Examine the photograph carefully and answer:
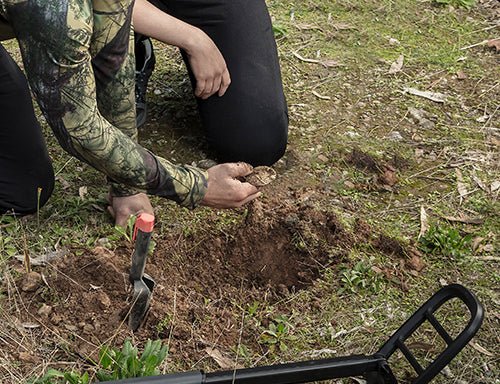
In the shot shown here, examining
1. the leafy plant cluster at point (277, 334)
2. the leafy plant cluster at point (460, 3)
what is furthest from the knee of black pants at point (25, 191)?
the leafy plant cluster at point (460, 3)

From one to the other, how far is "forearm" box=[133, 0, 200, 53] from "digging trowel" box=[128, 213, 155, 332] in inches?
29.1

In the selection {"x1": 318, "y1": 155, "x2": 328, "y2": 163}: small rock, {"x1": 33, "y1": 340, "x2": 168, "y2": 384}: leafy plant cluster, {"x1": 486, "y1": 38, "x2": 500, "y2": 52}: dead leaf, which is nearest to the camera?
{"x1": 33, "y1": 340, "x2": 168, "y2": 384}: leafy plant cluster

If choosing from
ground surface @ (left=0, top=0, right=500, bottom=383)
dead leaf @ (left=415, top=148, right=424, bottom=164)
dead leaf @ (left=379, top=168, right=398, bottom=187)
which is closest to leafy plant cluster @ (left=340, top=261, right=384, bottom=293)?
ground surface @ (left=0, top=0, right=500, bottom=383)

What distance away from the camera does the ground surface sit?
6.72 feet

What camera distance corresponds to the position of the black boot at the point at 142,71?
2.90m

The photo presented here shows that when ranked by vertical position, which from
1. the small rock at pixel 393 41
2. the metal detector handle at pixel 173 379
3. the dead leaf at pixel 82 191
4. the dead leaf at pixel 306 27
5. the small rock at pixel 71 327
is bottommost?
the small rock at pixel 393 41

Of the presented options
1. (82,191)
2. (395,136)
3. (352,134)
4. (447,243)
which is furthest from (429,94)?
(82,191)

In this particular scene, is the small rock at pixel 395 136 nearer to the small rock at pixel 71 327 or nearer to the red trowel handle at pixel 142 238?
the red trowel handle at pixel 142 238

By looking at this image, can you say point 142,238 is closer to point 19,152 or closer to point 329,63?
point 19,152

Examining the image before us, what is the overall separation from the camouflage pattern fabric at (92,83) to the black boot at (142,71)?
2.03 ft

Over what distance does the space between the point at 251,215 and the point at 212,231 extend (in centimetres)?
14

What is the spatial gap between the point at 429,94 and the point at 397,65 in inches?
10.0

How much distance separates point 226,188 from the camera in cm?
214

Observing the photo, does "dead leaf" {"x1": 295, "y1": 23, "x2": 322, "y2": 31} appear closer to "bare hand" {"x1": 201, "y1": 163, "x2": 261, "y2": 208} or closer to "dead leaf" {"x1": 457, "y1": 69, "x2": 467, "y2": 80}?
"dead leaf" {"x1": 457, "y1": 69, "x2": 467, "y2": 80}
